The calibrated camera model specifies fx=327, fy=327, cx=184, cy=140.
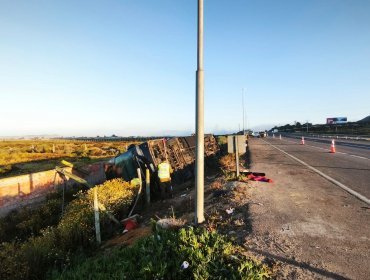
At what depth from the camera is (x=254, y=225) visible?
7.23 m

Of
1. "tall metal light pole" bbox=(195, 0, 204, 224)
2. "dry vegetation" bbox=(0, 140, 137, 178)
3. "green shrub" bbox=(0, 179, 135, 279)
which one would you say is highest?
"tall metal light pole" bbox=(195, 0, 204, 224)

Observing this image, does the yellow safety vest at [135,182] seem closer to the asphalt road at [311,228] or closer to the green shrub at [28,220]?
the green shrub at [28,220]

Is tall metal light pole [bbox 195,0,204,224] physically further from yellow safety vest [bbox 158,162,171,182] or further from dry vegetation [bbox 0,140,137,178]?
dry vegetation [bbox 0,140,137,178]

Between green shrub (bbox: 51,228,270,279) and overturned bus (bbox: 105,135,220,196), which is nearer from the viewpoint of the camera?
green shrub (bbox: 51,228,270,279)

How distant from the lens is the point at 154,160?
17.0 m

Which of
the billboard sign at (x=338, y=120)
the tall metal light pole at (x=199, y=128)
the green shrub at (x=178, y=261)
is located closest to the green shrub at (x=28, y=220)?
the green shrub at (x=178, y=261)

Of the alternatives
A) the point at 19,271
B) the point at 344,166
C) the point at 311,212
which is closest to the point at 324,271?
the point at 311,212

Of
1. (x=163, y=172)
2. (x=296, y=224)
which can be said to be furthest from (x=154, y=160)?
(x=296, y=224)

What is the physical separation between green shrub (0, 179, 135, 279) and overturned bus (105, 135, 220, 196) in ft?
9.11

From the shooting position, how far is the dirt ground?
529 centimetres

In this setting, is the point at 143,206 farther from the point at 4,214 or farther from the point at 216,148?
the point at 216,148

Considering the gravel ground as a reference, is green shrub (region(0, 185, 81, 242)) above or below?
below

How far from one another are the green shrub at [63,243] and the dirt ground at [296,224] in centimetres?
137

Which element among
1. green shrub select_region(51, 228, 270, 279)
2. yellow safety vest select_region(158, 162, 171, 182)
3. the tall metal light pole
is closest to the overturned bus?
yellow safety vest select_region(158, 162, 171, 182)
